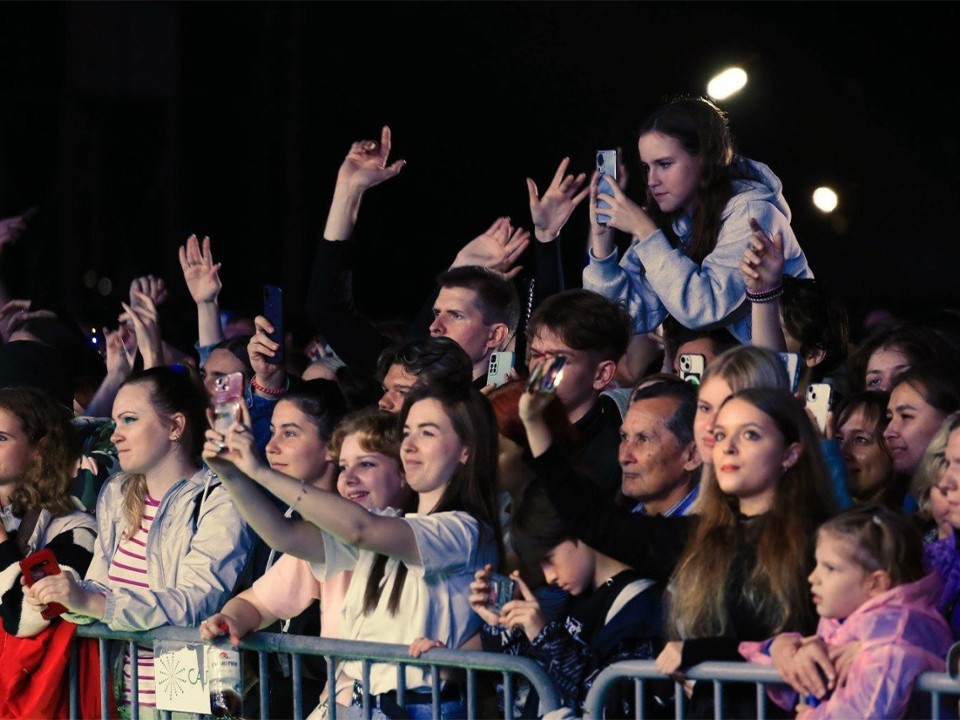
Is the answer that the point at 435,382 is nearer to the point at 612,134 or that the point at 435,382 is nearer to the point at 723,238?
the point at 723,238

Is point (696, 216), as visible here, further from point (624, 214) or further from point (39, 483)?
point (39, 483)

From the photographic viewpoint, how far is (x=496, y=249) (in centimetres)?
657

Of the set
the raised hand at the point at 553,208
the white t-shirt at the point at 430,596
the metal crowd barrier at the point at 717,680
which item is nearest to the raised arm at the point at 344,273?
the raised hand at the point at 553,208

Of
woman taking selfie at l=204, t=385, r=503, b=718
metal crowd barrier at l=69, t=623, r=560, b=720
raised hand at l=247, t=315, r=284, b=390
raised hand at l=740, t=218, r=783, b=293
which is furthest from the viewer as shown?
raised hand at l=247, t=315, r=284, b=390

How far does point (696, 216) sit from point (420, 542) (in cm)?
156

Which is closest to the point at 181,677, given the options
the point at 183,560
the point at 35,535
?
the point at 183,560

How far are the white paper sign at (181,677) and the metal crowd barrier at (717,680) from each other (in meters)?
1.30

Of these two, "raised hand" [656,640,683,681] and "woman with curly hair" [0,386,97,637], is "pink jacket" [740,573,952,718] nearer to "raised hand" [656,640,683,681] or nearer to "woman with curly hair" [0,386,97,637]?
"raised hand" [656,640,683,681]

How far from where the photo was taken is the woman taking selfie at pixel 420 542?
4.59 metres

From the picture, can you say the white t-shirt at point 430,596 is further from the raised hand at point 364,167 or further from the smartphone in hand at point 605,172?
the raised hand at point 364,167

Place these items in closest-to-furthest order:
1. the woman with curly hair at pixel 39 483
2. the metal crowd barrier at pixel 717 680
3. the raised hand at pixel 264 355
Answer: the metal crowd barrier at pixel 717 680 → the woman with curly hair at pixel 39 483 → the raised hand at pixel 264 355

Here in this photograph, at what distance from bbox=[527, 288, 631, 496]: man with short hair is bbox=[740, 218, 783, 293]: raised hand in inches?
18.8

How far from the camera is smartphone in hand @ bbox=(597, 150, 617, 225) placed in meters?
5.61

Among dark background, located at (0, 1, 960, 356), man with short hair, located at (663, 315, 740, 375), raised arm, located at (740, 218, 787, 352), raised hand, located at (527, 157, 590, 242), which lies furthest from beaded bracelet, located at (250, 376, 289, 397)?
dark background, located at (0, 1, 960, 356)
